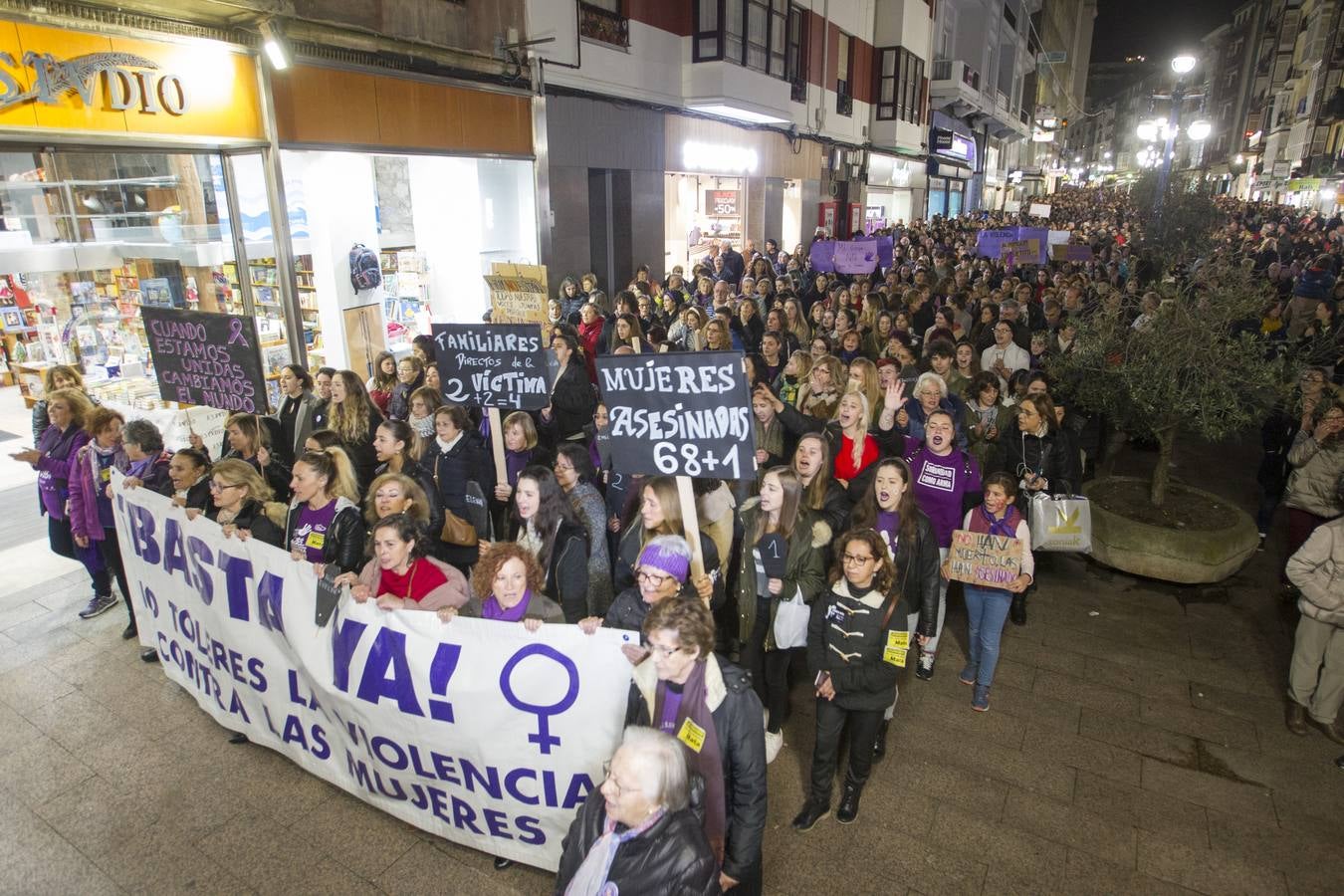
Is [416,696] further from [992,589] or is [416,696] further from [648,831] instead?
[992,589]

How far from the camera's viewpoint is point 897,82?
93.6 feet

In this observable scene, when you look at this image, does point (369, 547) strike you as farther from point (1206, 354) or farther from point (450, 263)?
point (450, 263)

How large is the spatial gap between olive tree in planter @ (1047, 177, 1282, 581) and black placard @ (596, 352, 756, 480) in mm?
4374

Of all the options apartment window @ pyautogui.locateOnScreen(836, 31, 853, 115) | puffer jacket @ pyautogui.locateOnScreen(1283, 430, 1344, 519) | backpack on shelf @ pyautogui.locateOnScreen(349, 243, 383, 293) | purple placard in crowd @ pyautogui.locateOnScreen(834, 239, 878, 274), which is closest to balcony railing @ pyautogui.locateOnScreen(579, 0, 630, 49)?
purple placard in crowd @ pyautogui.locateOnScreen(834, 239, 878, 274)

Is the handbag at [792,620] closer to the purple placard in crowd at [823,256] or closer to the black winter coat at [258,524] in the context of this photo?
the black winter coat at [258,524]


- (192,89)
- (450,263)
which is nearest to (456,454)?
(192,89)

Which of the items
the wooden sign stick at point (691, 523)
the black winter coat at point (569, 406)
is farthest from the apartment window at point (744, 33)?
the wooden sign stick at point (691, 523)

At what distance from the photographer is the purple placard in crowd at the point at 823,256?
54.6 feet

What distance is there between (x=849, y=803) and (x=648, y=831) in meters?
2.04

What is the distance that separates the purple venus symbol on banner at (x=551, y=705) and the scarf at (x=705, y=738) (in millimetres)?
527

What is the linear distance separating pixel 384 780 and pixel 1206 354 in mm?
6734

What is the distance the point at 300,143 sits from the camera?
9.62 meters

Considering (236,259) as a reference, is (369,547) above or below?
below

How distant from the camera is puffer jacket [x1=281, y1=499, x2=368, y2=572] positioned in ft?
15.5
